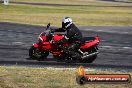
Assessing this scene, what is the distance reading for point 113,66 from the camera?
17.2 meters

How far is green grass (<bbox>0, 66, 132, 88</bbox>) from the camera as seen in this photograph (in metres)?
11.9

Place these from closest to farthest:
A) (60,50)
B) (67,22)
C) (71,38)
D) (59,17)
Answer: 1. (67,22)
2. (71,38)
3. (60,50)
4. (59,17)

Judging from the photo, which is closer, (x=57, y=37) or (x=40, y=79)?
(x=40, y=79)

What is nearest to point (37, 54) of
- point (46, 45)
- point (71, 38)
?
point (46, 45)

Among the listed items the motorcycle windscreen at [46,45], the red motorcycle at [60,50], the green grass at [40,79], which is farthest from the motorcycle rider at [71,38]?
the green grass at [40,79]

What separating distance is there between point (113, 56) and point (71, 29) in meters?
3.19

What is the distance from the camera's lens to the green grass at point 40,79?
39.0 feet

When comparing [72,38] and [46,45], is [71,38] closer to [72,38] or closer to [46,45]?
[72,38]

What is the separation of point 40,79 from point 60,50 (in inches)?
230

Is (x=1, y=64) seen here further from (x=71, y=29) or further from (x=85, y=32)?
(x=85, y=32)

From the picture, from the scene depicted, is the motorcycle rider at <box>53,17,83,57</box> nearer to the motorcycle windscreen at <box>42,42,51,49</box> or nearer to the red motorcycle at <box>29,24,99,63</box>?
the red motorcycle at <box>29,24,99,63</box>

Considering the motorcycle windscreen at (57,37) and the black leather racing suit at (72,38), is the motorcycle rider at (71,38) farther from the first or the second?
the motorcycle windscreen at (57,37)

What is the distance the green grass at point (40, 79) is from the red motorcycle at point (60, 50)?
328 cm

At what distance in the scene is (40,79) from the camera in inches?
506
